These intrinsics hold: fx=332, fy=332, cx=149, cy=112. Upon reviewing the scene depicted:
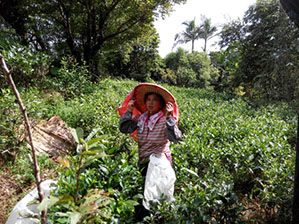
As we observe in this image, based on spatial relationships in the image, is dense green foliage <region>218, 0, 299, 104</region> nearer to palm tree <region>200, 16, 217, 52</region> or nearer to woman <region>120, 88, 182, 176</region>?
woman <region>120, 88, 182, 176</region>

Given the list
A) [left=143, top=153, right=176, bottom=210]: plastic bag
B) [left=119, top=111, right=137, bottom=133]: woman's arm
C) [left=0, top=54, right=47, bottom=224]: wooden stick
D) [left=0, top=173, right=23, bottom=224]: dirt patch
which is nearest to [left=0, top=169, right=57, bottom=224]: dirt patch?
[left=0, top=173, right=23, bottom=224]: dirt patch

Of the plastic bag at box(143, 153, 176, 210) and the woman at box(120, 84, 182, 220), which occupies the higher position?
the woman at box(120, 84, 182, 220)

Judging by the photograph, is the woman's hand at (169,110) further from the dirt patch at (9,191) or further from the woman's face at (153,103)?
the dirt patch at (9,191)

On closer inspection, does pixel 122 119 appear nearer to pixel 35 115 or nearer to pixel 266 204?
pixel 266 204

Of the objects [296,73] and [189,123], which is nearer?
[189,123]

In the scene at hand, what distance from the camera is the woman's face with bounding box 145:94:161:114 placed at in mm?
3639

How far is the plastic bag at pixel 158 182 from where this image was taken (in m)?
2.88

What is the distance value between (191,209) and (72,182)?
1.04 m

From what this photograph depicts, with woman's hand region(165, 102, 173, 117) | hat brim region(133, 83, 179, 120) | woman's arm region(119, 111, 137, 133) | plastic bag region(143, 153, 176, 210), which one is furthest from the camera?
woman's arm region(119, 111, 137, 133)

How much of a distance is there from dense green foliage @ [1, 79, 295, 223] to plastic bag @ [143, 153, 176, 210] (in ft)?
0.37

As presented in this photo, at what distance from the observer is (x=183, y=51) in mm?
29125

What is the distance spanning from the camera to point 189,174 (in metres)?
3.67

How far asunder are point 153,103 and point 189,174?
0.88 metres

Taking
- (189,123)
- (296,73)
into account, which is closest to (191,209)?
(189,123)
